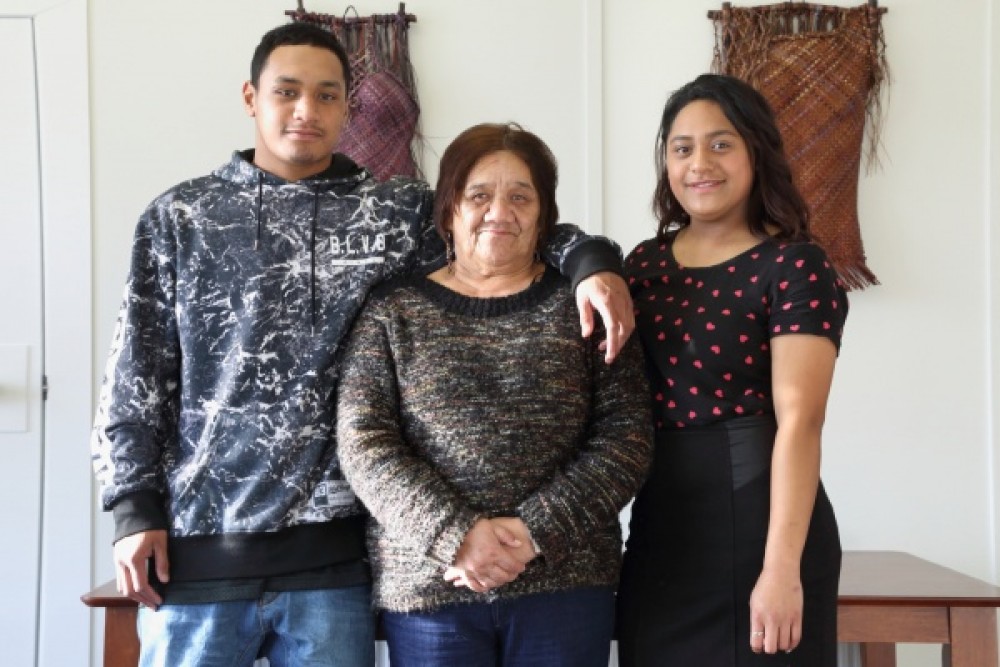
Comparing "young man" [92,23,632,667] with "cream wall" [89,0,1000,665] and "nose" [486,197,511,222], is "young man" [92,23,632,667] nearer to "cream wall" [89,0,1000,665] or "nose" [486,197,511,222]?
"nose" [486,197,511,222]

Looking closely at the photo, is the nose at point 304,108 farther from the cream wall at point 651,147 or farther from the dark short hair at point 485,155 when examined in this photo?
the cream wall at point 651,147

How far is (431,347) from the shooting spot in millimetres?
1448

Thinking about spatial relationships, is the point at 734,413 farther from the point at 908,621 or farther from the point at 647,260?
the point at 908,621

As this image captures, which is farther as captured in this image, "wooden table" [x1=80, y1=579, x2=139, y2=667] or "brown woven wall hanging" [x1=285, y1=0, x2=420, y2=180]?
"brown woven wall hanging" [x1=285, y1=0, x2=420, y2=180]

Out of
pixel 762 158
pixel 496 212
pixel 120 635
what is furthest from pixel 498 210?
pixel 120 635

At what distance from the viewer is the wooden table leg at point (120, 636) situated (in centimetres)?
173

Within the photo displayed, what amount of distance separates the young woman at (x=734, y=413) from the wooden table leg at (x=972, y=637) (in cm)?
41

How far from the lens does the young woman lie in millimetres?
1401

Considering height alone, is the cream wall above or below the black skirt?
above

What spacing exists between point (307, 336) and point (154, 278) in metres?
0.25

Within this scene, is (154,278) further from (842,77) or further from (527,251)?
(842,77)

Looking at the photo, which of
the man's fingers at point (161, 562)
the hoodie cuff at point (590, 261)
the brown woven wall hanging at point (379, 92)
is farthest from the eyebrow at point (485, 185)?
the brown woven wall hanging at point (379, 92)

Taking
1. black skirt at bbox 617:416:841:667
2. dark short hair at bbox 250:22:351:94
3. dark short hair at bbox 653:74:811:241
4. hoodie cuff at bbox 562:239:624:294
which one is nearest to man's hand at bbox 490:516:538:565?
black skirt at bbox 617:416:841:667

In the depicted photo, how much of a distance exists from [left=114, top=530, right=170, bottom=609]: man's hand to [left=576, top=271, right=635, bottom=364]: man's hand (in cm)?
67
